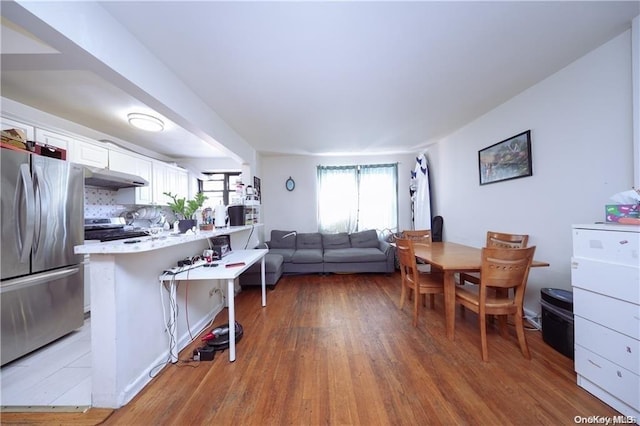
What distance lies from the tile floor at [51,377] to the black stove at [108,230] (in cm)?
118

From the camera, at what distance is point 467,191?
3.15 meters

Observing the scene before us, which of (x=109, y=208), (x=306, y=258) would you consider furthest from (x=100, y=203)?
(x=306, y=258)

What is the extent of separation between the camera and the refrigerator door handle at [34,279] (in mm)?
1644

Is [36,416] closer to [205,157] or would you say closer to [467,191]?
[205,157]

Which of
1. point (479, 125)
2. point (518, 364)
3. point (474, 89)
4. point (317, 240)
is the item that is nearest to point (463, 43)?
point (474, 89)

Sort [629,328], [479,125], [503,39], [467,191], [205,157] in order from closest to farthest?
1. [629,328]
2. [503,39]
3. [479,125]
4. [467,191]
5. [205,157]

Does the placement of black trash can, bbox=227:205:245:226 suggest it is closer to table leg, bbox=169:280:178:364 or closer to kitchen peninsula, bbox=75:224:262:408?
kitchen peninsula, bbox=75:224:262:408

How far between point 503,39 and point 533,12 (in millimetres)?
197

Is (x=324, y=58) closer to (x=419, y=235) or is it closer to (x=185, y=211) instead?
(x=185, y=211)

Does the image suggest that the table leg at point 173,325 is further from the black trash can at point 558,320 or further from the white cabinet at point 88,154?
the black trash can at point 558,320

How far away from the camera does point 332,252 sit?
4105 mm

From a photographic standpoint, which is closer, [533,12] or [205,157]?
[533,12]

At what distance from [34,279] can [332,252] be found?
358 centimetres

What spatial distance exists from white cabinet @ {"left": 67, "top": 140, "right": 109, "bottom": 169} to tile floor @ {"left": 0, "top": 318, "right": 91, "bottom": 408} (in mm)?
2038
